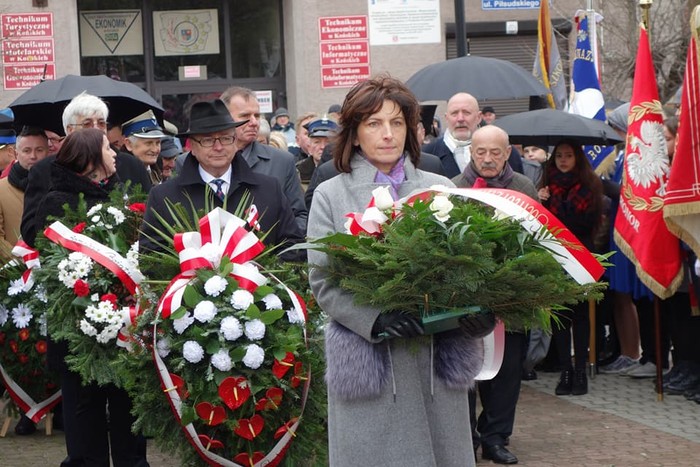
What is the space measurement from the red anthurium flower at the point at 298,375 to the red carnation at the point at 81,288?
4.90 feet

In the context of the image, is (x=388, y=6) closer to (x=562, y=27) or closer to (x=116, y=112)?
(x=562, y=27)

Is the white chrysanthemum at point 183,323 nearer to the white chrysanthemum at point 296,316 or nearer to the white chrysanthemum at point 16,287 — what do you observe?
the white chrysanthemum at point 296,316

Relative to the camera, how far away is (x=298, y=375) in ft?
19.2

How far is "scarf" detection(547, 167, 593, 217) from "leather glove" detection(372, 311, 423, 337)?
19.2ft

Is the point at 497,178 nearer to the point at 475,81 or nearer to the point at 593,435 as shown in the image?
the point at 593,435

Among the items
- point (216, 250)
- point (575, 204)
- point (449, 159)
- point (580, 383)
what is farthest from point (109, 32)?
point (216, 250)

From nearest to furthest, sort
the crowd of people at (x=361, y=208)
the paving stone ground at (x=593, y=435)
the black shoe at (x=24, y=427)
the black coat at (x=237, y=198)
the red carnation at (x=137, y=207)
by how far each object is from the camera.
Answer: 1. the crowd of people at (x=361, y=208)
2. the black coat at (x=237, y=198)
3. the red carnation at (x=137, y=207)
4. the paving stone ground at (x=593, y=435)
5. the black shoe at (x=24, y=427)

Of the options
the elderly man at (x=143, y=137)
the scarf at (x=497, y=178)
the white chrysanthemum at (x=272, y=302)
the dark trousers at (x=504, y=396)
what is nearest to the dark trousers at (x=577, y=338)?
the dark trousers at (x=504, y=396)

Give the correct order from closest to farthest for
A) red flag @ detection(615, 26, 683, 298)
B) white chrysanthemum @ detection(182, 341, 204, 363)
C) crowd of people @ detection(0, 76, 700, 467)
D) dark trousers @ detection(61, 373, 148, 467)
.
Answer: crowd of people @ detection(0, 76, 700, 467) < white chrysanthemum @ detection(182, 341, 204, 363) < dark trousers @ detection(61, 373, 148, 467) < red flag @ detection(615, 26, 683, 298)

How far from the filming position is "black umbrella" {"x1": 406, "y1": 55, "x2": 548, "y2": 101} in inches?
441

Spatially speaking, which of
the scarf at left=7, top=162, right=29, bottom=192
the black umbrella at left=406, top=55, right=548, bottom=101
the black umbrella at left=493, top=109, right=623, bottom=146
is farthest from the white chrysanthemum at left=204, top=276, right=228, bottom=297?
the black umbrella at left=406, top=55, right=548, bottom=101

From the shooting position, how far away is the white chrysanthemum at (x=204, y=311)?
18.6 feet

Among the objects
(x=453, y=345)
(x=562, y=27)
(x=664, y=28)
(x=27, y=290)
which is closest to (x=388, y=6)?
(x=562, y=27)

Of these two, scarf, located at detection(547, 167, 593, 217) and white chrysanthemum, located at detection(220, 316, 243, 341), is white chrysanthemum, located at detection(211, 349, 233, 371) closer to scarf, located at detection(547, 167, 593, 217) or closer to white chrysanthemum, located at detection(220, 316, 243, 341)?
white chrysanthemum, located at detection(220, 316, 243, 341)
